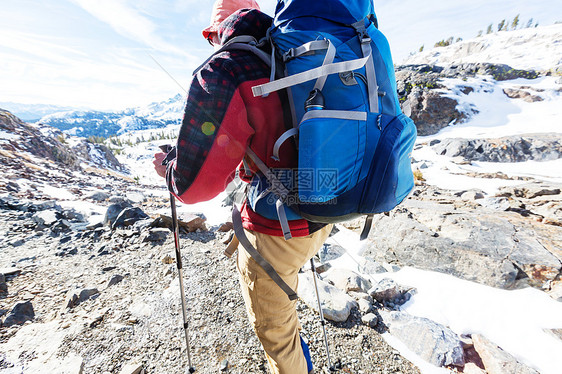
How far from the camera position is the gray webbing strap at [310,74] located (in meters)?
1.19

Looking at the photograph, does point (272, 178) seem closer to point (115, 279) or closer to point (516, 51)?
point (115, 279)

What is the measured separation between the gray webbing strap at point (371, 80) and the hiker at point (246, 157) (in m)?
0.47

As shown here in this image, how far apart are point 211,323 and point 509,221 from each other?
504 centimetres

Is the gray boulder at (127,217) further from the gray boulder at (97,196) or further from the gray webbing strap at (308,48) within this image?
the gray boulder at (97,196)

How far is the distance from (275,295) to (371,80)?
59.2 inches

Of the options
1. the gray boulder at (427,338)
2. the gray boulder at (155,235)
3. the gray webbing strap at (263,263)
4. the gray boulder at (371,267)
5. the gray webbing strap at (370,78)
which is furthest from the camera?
the gray boulder at (155,235)

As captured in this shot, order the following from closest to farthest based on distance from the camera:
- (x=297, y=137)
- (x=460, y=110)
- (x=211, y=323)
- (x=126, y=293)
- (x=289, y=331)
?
(x=297, y=137) < (x=289, y=331) < (x=211, y=323) < (x=126, y=293) < (x=460, y=110)

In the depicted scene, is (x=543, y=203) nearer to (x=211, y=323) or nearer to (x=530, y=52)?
(x=211, y=323)

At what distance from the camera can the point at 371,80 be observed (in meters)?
1.31

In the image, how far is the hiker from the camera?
48.3 inches

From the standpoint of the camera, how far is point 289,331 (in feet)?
5.72

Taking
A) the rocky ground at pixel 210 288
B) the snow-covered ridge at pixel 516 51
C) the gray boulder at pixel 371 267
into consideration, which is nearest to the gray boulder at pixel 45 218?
the rocky ground at pixel 210 288

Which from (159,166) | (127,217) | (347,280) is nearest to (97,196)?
(127,217)

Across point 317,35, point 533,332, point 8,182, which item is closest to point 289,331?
point 317,35
